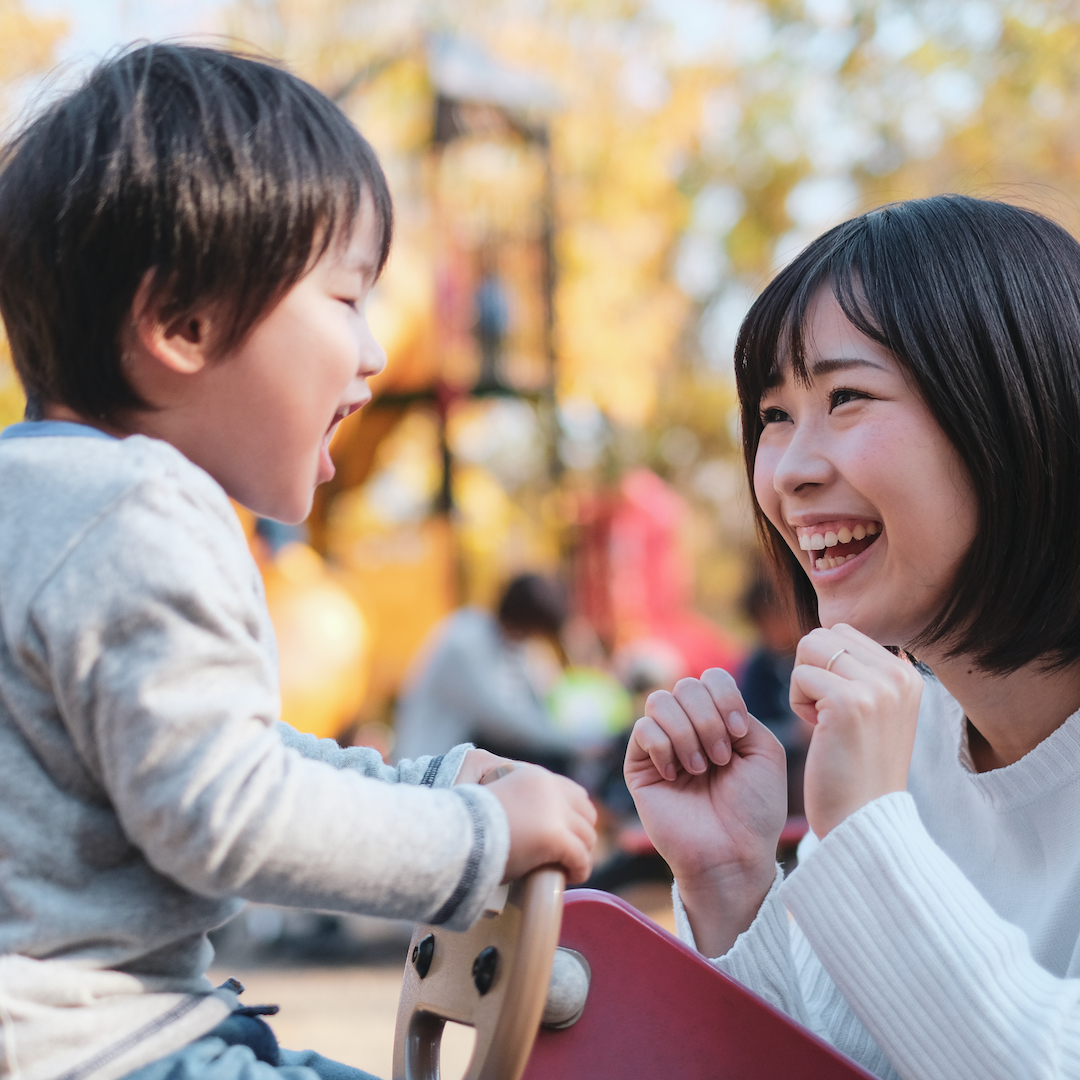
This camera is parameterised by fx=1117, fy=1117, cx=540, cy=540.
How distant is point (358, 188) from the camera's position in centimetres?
104

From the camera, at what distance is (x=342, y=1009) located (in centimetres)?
397

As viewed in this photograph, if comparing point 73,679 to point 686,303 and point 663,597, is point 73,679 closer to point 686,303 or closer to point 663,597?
point 663,597

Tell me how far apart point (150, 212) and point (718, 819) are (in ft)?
3.24

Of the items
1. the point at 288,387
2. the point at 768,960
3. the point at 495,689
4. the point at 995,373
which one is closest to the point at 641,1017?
the point at 768,960

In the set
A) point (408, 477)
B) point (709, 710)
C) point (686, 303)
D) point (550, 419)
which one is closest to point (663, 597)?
point (550, 419)

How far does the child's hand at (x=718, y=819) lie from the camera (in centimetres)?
143

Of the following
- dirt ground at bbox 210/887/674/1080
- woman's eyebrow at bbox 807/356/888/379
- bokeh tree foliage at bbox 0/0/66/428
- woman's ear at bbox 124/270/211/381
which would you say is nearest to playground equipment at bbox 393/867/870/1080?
woman's ear at bbox 124/270/211/381

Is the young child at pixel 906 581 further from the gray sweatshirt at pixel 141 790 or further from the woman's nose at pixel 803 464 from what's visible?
the gray sweatshirt at pixel 141 790

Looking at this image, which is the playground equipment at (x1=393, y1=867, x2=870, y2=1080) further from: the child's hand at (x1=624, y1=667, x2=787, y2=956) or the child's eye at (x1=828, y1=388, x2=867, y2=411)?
the child's eye at (x1=828, y1=388, x2=867, y2=411)

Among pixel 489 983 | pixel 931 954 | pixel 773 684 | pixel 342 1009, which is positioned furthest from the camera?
pixel 773 684

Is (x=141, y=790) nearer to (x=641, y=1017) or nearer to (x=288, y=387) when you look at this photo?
(x=288, y=387)

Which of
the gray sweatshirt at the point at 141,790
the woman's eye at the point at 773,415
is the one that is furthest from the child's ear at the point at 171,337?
the woman's eye at the point at 773,415

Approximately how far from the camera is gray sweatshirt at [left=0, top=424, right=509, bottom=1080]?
0.81 m

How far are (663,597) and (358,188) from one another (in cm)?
1019
